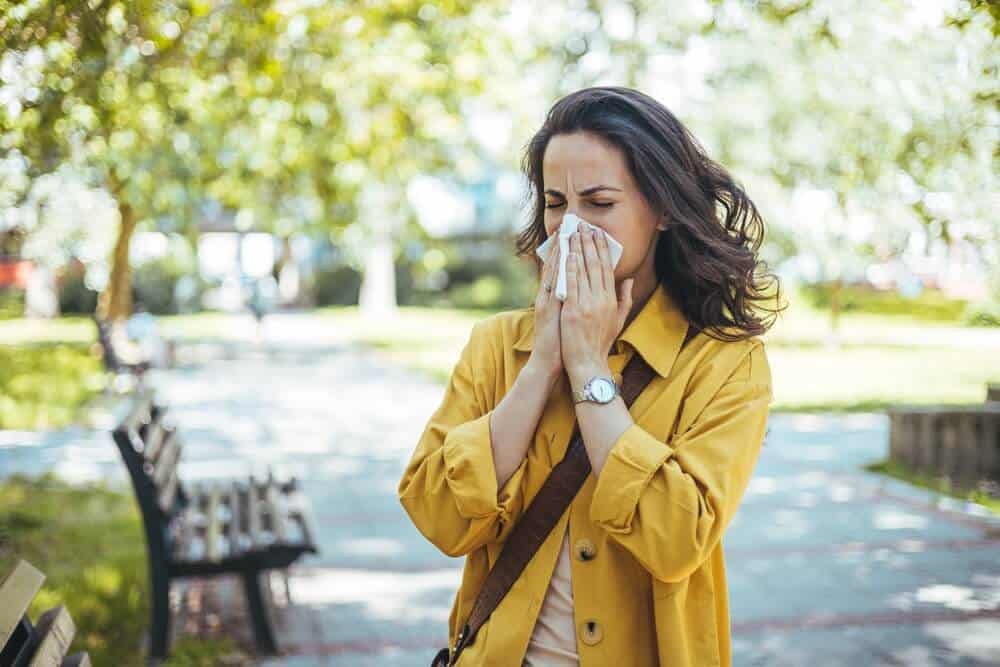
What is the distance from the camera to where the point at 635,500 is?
1.95 meters

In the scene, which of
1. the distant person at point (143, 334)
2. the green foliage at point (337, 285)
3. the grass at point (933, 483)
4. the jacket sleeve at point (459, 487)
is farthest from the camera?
the green foliage at point (337, 285)

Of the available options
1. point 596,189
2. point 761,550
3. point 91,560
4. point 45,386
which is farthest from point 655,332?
point 45,386

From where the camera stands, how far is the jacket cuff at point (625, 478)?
195cm

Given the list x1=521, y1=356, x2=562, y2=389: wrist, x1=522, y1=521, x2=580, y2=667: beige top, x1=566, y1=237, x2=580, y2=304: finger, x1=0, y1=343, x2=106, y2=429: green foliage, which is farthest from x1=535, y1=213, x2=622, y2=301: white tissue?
x1=0, y1=343, x2=106, y2=429: green foliage

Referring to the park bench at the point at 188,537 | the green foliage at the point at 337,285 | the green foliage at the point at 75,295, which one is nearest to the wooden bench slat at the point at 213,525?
the park bench at the point at 188,537

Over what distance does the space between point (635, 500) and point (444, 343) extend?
23150mm

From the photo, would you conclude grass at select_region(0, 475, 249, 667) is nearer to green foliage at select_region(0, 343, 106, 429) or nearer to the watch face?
the watch face

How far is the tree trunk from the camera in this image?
18.0 meters

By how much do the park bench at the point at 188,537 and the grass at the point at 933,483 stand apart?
485 cm

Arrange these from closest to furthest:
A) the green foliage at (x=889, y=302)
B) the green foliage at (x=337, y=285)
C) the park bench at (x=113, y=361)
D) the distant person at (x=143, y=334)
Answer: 1. the green foliage at (x=889, y=302)
2. the park bench at (x=113, y=361)
3. the distant person at (x=143, y=334)
4. the green foliage at (x=337, y=285)

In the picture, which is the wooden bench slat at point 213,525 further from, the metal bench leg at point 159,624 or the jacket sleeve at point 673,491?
the jacket sleeve at point 673,491

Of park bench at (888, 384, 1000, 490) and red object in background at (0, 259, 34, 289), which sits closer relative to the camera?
park bench at (888, 384, 1000, 490)

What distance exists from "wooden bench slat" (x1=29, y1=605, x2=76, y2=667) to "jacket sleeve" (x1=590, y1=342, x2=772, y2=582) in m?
1.08

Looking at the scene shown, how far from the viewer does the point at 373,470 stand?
9.75 meters
